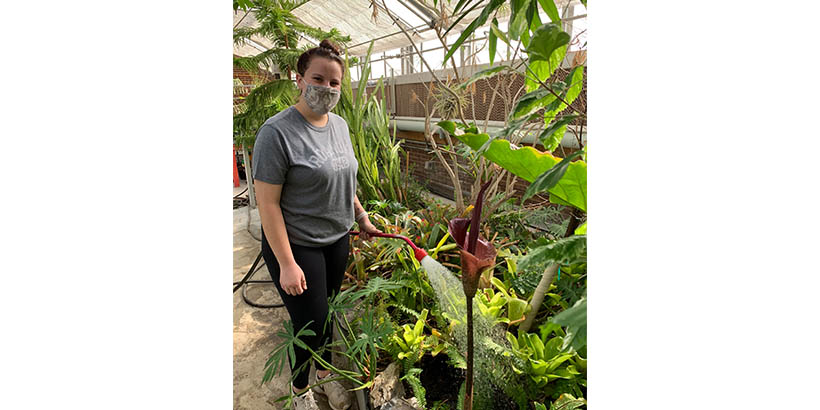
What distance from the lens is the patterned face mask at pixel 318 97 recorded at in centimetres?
107

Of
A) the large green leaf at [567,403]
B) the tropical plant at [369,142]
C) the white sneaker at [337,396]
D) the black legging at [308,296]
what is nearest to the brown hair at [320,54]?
the black legging at [308,296]

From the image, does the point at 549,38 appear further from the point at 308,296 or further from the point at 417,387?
the point at 308,296

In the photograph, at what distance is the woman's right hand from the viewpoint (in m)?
1.03

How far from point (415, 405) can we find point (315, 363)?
1.54 ft

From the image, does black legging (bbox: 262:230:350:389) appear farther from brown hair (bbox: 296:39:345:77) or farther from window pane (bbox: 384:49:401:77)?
window pane (bbox: 384:49:401:77)

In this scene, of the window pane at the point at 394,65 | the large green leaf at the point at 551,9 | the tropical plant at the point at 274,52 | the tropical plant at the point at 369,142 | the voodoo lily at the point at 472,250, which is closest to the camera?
the large green leaf at the point at 551,9

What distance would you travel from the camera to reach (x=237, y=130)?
A: 2404 mm

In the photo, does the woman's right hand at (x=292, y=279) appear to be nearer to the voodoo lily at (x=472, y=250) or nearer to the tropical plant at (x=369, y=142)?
the voodoo lily at (x=472, y=250)

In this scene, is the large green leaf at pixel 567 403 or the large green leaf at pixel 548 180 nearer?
the large green leaf at pixel 548 180

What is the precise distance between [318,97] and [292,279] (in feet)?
1.58

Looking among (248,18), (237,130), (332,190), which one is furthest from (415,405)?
(248,18)

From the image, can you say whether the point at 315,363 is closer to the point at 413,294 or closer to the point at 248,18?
the point at 413,294

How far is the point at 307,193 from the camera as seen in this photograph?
1.07 metres

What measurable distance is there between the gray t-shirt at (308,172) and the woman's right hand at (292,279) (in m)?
0.10
